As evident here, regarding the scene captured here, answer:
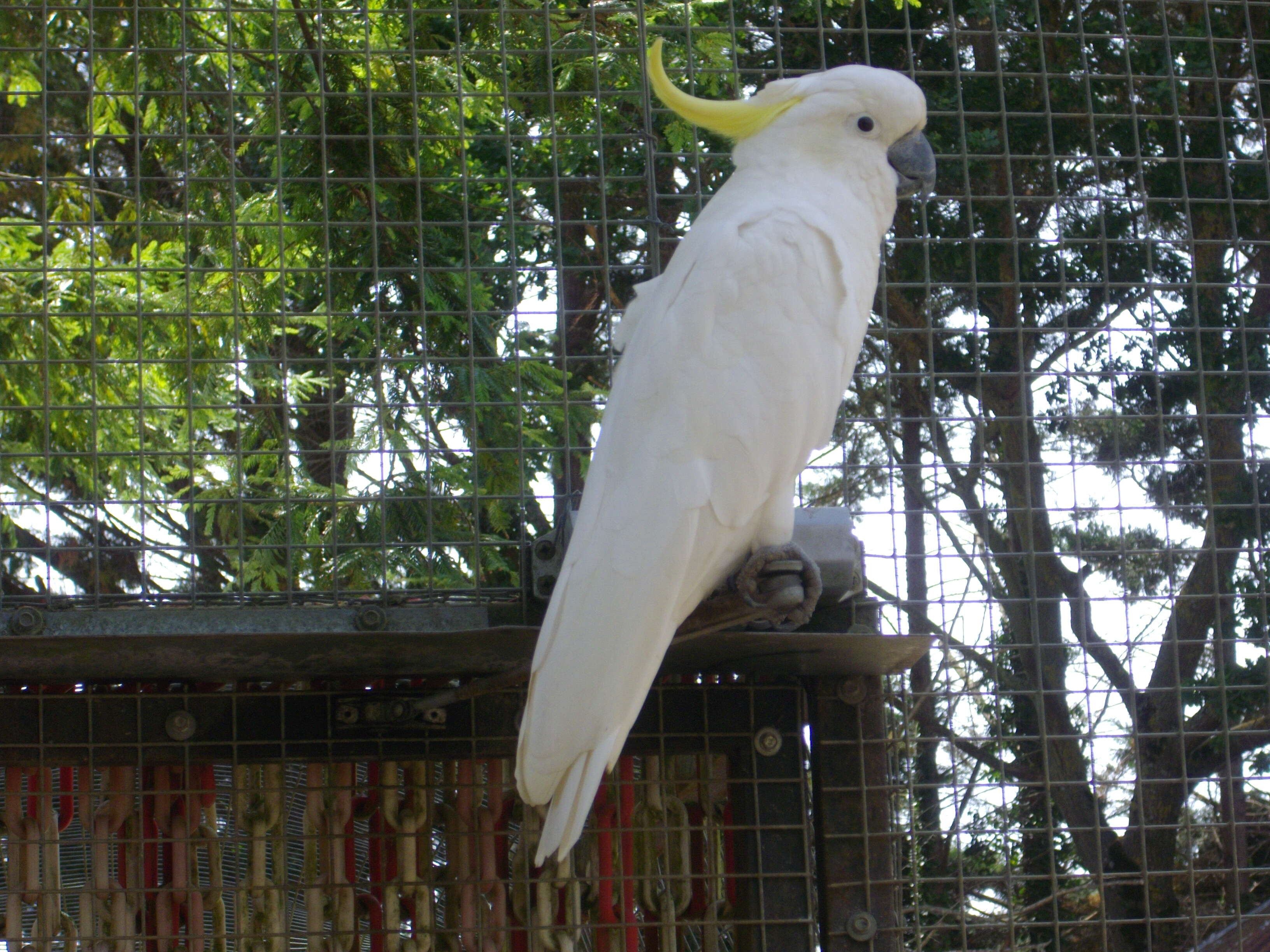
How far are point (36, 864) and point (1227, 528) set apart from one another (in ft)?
12.7

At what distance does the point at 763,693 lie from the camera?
1860 millimetres

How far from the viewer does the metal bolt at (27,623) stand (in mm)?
1603

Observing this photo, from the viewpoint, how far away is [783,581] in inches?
63.7

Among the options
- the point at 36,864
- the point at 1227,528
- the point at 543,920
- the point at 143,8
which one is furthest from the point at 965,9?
the point at 36,864

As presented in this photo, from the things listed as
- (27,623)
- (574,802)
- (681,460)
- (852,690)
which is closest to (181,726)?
(27,623)

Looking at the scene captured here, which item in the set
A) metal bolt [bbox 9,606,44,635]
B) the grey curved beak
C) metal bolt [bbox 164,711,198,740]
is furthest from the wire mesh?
the grey curved beak

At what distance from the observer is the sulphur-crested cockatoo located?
4.85 ft

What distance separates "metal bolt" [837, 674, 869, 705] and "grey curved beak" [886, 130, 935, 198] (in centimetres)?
77

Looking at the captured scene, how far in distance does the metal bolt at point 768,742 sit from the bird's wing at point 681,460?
30cm

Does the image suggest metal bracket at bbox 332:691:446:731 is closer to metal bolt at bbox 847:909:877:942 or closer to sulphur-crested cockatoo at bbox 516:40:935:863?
sulphur-crested cockatoo at bbox 516:40:935:863

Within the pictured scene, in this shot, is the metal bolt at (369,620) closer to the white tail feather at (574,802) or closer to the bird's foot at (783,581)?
the white tail feather at (574,802)

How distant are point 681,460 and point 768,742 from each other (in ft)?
1.67

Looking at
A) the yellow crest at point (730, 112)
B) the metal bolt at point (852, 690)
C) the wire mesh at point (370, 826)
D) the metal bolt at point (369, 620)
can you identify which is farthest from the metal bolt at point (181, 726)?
the yellow crest at point (730, 112)

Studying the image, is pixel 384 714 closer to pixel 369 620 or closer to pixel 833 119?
pixel 369 620
